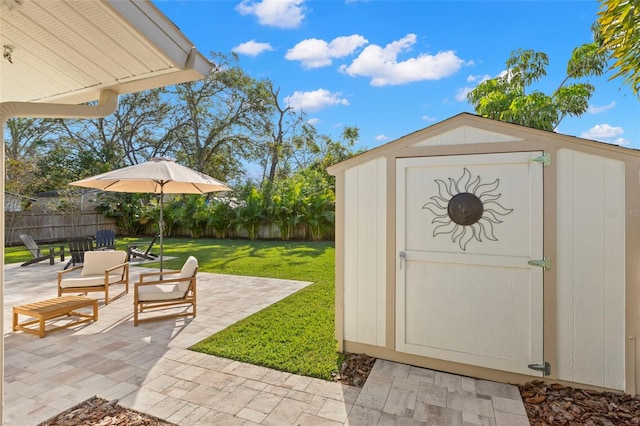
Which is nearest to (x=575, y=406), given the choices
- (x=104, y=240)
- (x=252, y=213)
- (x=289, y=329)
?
(x=289, y=329)

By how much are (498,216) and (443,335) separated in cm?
141

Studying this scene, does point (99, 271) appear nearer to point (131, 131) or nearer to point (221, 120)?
point (221, 120)

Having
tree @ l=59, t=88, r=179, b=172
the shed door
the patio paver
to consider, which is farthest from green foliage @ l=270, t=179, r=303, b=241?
tree @ l=59, t=88, r=179, b=172

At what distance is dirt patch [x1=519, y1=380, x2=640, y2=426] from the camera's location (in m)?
2.64

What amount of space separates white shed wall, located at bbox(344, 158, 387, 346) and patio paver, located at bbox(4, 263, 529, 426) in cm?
48

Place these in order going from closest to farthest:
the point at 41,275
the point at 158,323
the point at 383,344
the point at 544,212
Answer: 1. the point at 544,212
2. the point at 383,344
3. the point at 158,323
4. the point at 41,275

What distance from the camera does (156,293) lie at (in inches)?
196

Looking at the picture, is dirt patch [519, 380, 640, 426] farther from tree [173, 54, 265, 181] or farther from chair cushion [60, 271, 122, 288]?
tree [173, 54, 265, 181]

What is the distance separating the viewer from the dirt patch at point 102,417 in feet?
8.65

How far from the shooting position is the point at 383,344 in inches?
149

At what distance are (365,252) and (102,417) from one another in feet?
9.59

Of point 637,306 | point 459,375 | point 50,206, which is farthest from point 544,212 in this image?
point 50,206

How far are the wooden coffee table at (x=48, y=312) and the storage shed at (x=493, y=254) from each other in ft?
12.9

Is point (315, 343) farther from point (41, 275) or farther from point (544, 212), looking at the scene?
point (41, 275)
